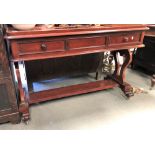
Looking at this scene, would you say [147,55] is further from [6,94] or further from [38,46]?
[6,94]

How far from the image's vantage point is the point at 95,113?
5.44 ft

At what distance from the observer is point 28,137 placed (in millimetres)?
708

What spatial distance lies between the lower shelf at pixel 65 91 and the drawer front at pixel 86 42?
0.58m

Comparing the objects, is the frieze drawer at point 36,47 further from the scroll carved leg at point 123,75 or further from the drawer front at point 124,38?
the scroll carved leg at point 123,75

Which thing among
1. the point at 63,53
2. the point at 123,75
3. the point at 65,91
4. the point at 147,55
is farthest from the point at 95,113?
the point at 147,55

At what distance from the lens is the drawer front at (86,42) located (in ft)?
4.33

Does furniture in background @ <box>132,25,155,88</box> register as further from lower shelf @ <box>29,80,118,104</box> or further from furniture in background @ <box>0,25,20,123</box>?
furniture in background @ <box>0,25,20,123</box>

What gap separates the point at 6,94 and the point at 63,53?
1.93 feet

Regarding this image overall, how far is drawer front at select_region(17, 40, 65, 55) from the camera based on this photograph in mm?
1190

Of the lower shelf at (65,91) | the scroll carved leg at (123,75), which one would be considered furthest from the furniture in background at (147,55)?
the lower shelf at (65,91)

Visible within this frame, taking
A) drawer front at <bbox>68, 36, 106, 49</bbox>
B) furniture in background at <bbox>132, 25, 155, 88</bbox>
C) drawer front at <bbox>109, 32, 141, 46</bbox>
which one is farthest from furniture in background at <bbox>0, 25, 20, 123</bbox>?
furniture in background at <bbox>132, 25, 155, 88</bbox>

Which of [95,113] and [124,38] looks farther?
[95,113]
